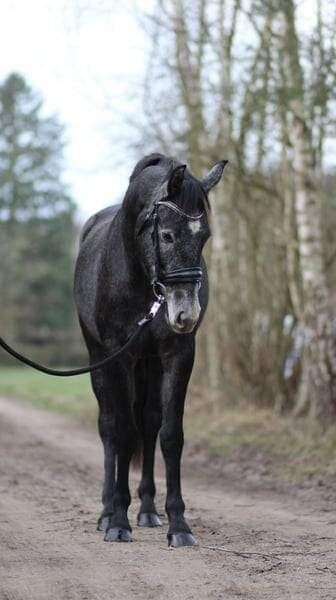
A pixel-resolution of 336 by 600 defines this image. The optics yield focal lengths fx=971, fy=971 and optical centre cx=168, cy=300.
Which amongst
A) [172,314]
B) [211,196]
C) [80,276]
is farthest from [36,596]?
[211,196]

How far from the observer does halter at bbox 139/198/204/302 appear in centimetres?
553

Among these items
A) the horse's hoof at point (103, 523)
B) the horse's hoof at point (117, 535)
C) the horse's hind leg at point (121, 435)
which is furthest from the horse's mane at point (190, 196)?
the horse's hoof at point (103, 523)

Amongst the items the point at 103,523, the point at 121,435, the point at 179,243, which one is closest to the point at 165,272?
the point at 179,243

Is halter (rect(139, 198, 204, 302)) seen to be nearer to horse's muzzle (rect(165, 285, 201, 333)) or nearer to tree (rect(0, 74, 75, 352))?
horse's muzzle (rect(165, 285, 201, 333))

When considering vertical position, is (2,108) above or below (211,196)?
above

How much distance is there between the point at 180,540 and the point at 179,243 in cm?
178

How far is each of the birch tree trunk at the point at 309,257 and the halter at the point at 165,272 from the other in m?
5.14

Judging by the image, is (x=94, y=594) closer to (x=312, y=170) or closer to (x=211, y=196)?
(x=312, y=170)

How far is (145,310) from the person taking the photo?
622 cm

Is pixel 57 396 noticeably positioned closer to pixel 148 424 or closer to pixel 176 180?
pixel 148 424

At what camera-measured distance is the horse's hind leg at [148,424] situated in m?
6.79

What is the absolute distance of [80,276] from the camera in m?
7.58

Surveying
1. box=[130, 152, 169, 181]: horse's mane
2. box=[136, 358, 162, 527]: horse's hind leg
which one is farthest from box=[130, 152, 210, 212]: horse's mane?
box=[136, 358, 162, 527]: horse's hind leg

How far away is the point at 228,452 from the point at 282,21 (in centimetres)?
504
